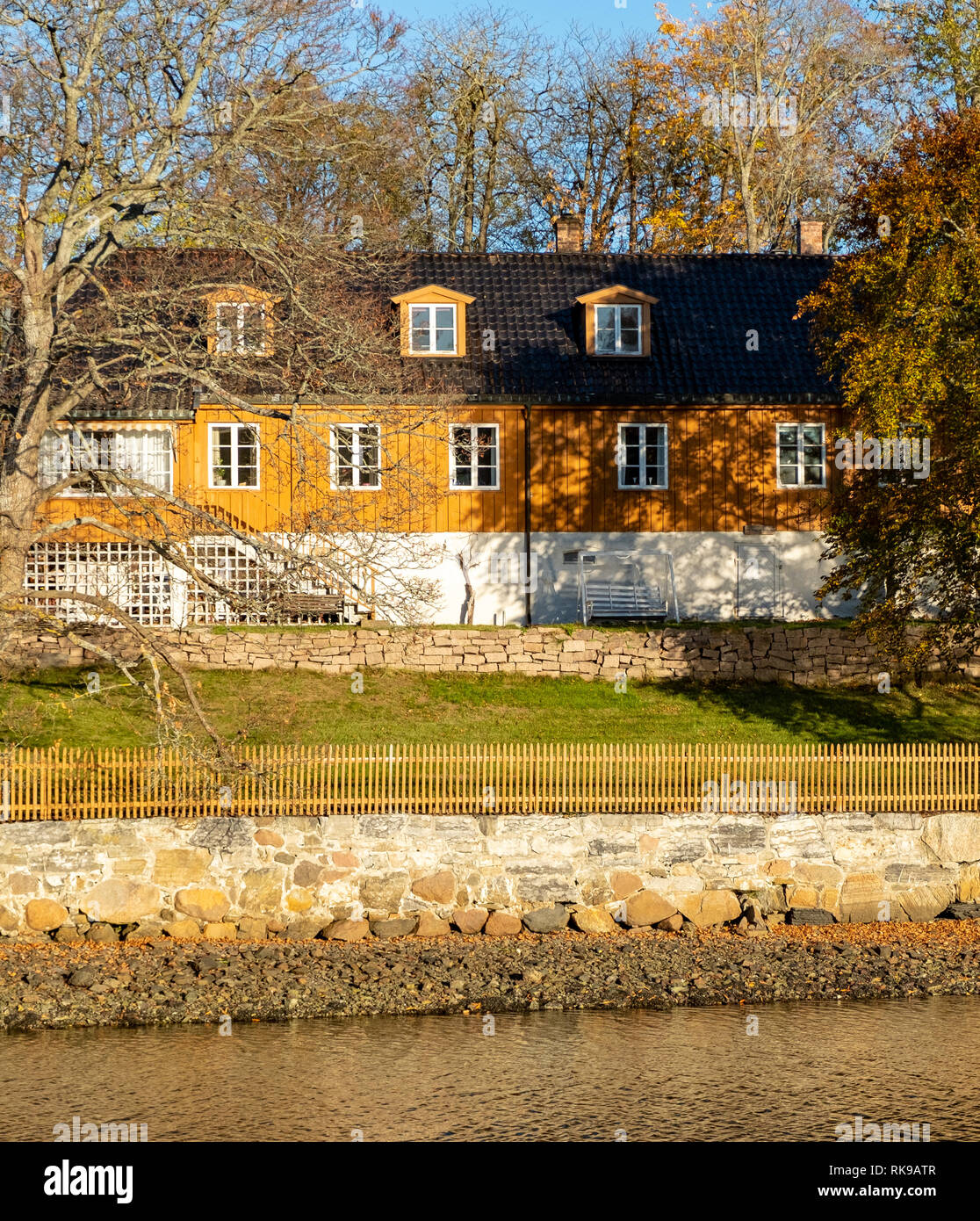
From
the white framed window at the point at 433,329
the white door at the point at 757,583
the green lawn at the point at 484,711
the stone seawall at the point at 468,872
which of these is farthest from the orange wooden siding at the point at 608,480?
the stone seawall at the point at 468,872

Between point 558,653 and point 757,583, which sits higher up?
point 757,583

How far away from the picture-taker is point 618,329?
31.5 metres

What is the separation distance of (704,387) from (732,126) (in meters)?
14.6

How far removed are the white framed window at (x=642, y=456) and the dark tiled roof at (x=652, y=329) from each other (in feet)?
2.47

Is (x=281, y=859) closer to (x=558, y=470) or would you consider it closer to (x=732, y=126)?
(x=558, y=470)

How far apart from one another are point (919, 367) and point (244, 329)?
32.3 feet

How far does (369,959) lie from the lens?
52.6ft

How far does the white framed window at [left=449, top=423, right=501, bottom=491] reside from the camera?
30359 mm

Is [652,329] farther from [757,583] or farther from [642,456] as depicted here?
[757,583]

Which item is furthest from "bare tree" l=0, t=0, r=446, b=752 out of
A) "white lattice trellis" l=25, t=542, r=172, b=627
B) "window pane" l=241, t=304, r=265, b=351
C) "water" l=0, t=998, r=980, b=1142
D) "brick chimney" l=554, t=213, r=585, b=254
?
"brick chimney" l=554, t=213, r=585, b=254

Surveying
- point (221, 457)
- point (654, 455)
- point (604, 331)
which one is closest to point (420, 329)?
point (604, 331)

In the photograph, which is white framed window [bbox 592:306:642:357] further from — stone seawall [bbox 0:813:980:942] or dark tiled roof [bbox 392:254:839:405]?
stone seawall [bbox 0:813:980:942]

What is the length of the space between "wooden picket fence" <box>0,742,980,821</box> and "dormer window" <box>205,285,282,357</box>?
5.02 m
